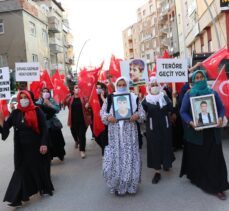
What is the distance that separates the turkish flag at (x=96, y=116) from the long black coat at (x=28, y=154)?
2370mm

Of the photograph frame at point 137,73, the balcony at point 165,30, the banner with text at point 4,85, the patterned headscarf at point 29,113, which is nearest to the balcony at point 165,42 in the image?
the balcony at point 165,30

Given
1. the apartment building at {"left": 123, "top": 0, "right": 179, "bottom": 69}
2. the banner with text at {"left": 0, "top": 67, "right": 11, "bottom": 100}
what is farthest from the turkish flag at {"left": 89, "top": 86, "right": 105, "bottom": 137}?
the apartment building at {"left": 123, "top": 0, "right": 179, "bottom": 69}

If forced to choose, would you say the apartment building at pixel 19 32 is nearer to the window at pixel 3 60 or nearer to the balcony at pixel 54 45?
the window at pixel 3 60

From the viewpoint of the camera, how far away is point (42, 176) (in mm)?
5945

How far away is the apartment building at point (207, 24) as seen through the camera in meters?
18.9

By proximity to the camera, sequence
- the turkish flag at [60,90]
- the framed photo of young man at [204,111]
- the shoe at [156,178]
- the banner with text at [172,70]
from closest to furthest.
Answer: the framed photo of young man at [204,111]
the shoe at [156,178]
the banner with text at [172,70]
the turkish flag at [60,90]

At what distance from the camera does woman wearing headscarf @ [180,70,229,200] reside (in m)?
5.54

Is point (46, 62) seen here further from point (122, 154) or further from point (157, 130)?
point (122, 154)

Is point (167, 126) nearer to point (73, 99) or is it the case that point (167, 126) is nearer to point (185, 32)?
point (73, 99)

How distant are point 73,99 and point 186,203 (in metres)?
4.87

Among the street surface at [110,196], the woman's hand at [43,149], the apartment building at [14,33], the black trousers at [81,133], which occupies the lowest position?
the street surface at [110,196]

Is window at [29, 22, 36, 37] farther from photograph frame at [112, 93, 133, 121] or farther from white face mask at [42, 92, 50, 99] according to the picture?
photograph frame at [112, 93, 133, 121]

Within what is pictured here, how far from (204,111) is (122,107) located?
1198mm

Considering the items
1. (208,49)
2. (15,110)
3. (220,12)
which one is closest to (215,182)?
(15,110)
